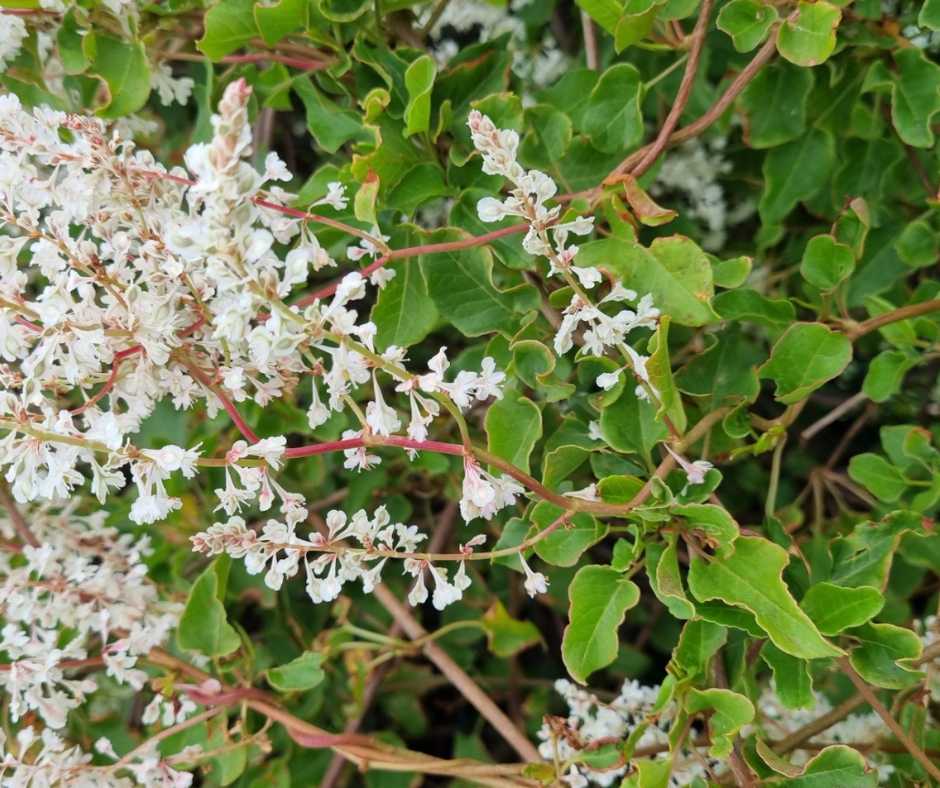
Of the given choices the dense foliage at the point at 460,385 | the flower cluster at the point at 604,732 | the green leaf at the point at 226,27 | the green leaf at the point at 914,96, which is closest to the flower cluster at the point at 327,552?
the dense foliage at the point at 460,385

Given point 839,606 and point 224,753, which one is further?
point 224,753

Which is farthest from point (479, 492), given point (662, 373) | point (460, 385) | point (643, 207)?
point (643, 207)

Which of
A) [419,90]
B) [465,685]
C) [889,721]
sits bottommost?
[465,685]

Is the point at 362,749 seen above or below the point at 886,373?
below

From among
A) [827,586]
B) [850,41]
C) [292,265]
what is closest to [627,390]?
[827,586]

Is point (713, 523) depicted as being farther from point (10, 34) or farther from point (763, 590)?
point (10, 34)

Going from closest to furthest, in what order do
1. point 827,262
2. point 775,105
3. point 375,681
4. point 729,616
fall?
point 729,616 → point 827,262 → point 775,105 → point 375,681

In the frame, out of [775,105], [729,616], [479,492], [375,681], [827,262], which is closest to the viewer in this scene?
[479,492]
